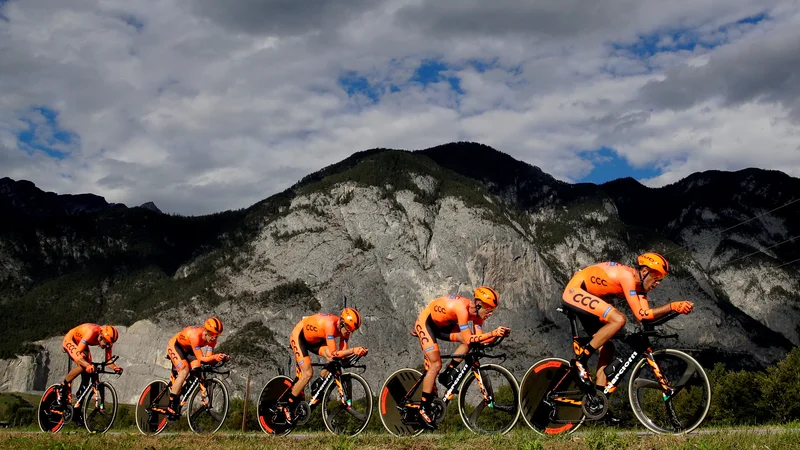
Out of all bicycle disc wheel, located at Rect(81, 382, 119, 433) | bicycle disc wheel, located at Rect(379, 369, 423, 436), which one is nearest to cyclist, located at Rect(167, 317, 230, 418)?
bicycle disc wheel, located at Rect(81, 382, 119, 433)

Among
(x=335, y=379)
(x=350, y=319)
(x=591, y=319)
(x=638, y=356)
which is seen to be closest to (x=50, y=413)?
(x=335, y=379)

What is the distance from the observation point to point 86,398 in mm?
18281

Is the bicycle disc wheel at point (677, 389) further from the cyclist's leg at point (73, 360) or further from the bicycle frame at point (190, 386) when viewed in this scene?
the cyclist's leg at point (73, 360)

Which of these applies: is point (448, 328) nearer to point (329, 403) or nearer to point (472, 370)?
point (472, 370)

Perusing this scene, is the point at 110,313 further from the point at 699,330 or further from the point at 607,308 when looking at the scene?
the point at 607,308

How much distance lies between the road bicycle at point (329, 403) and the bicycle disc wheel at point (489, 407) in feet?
7.92

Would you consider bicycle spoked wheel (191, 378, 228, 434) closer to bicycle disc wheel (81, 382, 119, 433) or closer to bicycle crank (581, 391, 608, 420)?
bicycle disc wheel (81, 382, 119, 433)

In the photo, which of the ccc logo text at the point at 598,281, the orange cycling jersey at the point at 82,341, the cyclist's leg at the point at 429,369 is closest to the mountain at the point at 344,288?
the orange cycling jersey at the point at 82,341

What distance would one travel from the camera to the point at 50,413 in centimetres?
1883

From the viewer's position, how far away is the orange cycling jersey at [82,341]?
18.5 metres

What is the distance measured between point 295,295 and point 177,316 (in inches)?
1117

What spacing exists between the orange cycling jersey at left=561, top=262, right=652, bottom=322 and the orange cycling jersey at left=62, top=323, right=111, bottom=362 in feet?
42.8

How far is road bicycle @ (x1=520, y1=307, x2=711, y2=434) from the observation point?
10.4m

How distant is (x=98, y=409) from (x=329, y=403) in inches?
263
